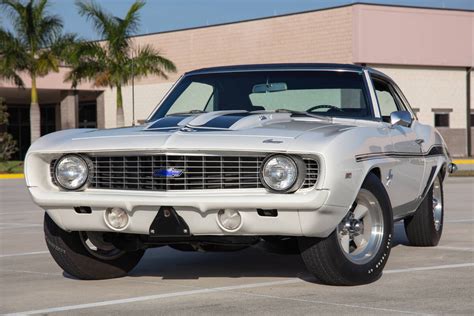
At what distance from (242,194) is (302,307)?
815mm

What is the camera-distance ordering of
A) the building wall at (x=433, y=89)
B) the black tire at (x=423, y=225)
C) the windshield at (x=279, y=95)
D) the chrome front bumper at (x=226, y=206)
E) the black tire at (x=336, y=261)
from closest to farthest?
the chrome front bumper at (x=226, y=206) < the black tire at (x=336, y=261) < the windshield at (x=279, y=95) < the black tire at (x=423, y=225) < the building wall at (x=433, y=89)

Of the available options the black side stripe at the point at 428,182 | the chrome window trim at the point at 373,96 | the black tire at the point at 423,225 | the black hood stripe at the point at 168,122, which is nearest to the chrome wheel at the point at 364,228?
the chrome window trim at the point at 373,96

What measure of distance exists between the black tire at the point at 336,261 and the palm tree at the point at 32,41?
33.0 meters

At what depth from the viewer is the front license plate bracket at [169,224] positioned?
19.8 ft

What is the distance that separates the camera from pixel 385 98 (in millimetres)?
8609

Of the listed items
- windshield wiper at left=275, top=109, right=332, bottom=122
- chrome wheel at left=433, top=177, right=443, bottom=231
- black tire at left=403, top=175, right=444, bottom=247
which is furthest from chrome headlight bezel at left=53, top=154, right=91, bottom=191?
chrome wheel at left=433, top=177, right=443, bottom=231

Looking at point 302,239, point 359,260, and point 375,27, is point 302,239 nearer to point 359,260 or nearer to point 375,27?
point 359,260

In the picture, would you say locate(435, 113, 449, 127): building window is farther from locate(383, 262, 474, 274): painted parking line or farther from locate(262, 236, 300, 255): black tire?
locate(262, 236, 300, 255): black tire

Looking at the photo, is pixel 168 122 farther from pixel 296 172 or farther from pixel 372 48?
pixel 372 48

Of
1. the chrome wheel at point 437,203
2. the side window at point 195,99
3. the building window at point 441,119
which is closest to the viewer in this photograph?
the side window at point 195,99

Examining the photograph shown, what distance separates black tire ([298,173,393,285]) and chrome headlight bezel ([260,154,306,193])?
0.46 metres

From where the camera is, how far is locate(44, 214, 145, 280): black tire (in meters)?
6.79

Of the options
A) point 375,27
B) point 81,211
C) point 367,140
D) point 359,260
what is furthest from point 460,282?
point 375,27

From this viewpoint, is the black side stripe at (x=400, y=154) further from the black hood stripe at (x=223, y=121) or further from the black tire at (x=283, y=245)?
the black hood stripe at (x=223, y=121)
